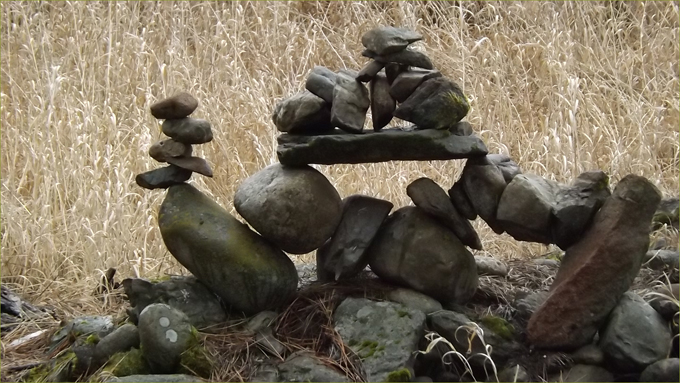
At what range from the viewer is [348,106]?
2.80 metres

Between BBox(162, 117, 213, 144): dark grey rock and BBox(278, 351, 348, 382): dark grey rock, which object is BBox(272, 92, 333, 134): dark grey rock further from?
BBox(278, 351, 348, 382): dark grey rock

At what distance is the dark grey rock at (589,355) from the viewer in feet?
8.54

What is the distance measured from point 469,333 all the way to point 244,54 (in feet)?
13.8

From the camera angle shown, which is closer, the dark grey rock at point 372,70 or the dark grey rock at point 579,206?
the dark grey rock at point 579,206

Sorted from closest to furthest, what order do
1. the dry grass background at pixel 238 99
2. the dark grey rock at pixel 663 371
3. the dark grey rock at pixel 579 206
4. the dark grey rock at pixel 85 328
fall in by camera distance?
the dark grey rock at pixel 663 371 < the dark grey rock at pixel 579 206 < the dark grey rock at pixel 85 328 < the dry grass background at pixel 238 99

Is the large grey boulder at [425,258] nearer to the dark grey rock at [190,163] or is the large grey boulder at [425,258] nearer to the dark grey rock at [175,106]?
the dark grey rock at [190,163]

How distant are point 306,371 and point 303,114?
2.99 ft

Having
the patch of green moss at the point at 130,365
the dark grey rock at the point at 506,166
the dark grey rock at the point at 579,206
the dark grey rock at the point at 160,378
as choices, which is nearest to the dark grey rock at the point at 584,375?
the dark grey rock at the point at 579,206

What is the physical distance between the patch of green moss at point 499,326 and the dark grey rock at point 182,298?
97 cm

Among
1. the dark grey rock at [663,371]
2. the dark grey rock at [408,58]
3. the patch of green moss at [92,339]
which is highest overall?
the dark grey rock at [408,58]

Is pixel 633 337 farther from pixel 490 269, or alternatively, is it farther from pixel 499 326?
pixel 490 269

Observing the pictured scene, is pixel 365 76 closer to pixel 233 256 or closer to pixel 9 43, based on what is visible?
pixel 233 256

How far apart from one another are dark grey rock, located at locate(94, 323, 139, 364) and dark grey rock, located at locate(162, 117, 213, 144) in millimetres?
734

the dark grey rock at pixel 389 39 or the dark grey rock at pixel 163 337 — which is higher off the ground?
the dark grey rock at pixel 389 39
